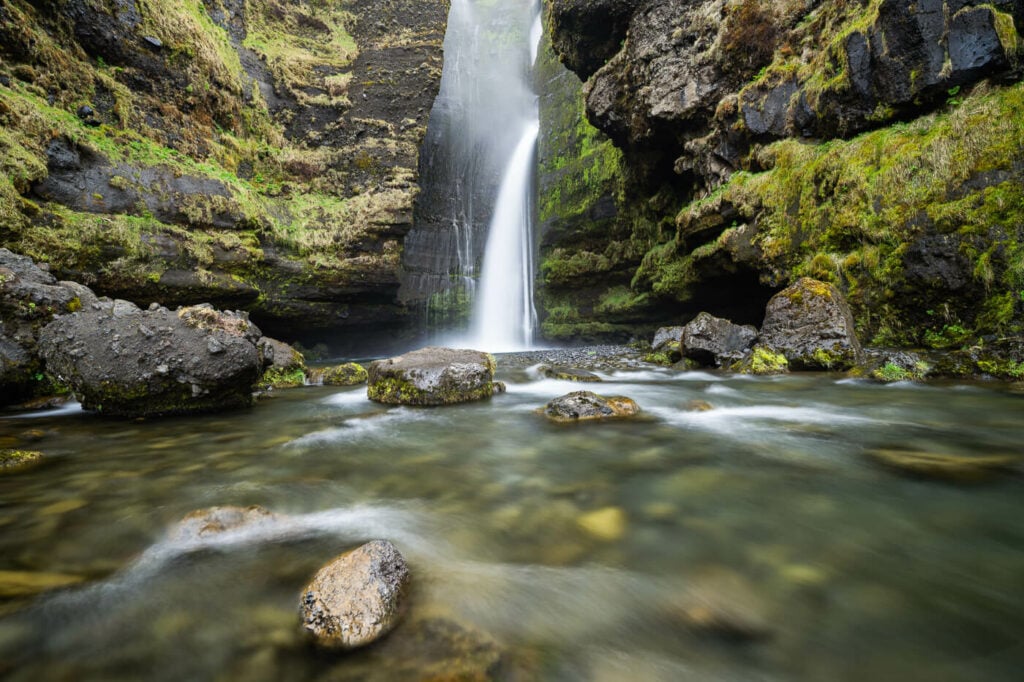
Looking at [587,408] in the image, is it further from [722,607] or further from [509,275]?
[509,275]

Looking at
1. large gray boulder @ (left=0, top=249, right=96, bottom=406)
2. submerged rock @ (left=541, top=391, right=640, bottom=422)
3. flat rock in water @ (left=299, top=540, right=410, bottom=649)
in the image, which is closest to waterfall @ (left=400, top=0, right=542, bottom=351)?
large gray boulder @ (left=0, top=249, right=96, bottom=406)

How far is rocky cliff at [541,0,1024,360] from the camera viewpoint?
5.68 m

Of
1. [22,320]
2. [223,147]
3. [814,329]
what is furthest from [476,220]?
[22,320]

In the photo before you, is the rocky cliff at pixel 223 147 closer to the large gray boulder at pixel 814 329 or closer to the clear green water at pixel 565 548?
the clear green water at pixel 565 548

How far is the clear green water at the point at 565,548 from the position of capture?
3.85 ft

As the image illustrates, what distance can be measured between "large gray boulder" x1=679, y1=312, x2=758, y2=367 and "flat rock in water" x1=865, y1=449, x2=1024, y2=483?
4.67m

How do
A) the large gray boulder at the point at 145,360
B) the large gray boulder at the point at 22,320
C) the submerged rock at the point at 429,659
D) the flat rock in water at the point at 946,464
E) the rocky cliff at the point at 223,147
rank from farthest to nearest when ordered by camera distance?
1. the rocky cliff at the point at 223,147
2. the large gray boulder at the point at 22,320
3. the large gray boulder at the point at 145,360
4. the flat rock in water at the point at 946,464
5. the submerged rock at the point at 429,659

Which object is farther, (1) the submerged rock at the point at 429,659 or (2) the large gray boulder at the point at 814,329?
(2) the large gray boulder at the point at 814,329

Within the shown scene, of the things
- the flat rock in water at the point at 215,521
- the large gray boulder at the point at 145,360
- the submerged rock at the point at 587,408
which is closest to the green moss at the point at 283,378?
the large gray boulder at the point at 145,360

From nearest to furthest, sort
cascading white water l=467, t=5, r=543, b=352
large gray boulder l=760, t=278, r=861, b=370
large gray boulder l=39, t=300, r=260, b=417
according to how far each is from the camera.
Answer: large gray boulder l=39, t=300, r=260, b=417
large gray boulder l=760, t=278, r=861, b=370
cascading white water l=467, t=5, r=543, b=352

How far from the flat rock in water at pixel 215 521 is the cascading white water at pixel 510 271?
14703mm

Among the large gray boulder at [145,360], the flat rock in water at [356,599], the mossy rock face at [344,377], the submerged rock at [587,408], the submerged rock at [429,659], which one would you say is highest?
the large gray boulder at [145,360]

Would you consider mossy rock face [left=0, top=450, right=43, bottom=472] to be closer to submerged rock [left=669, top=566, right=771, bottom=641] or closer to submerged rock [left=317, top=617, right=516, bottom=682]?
submerged rock [left=317, top=617, right=516, bottom=682]

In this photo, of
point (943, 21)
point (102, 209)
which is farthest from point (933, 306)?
point (102, 209)
